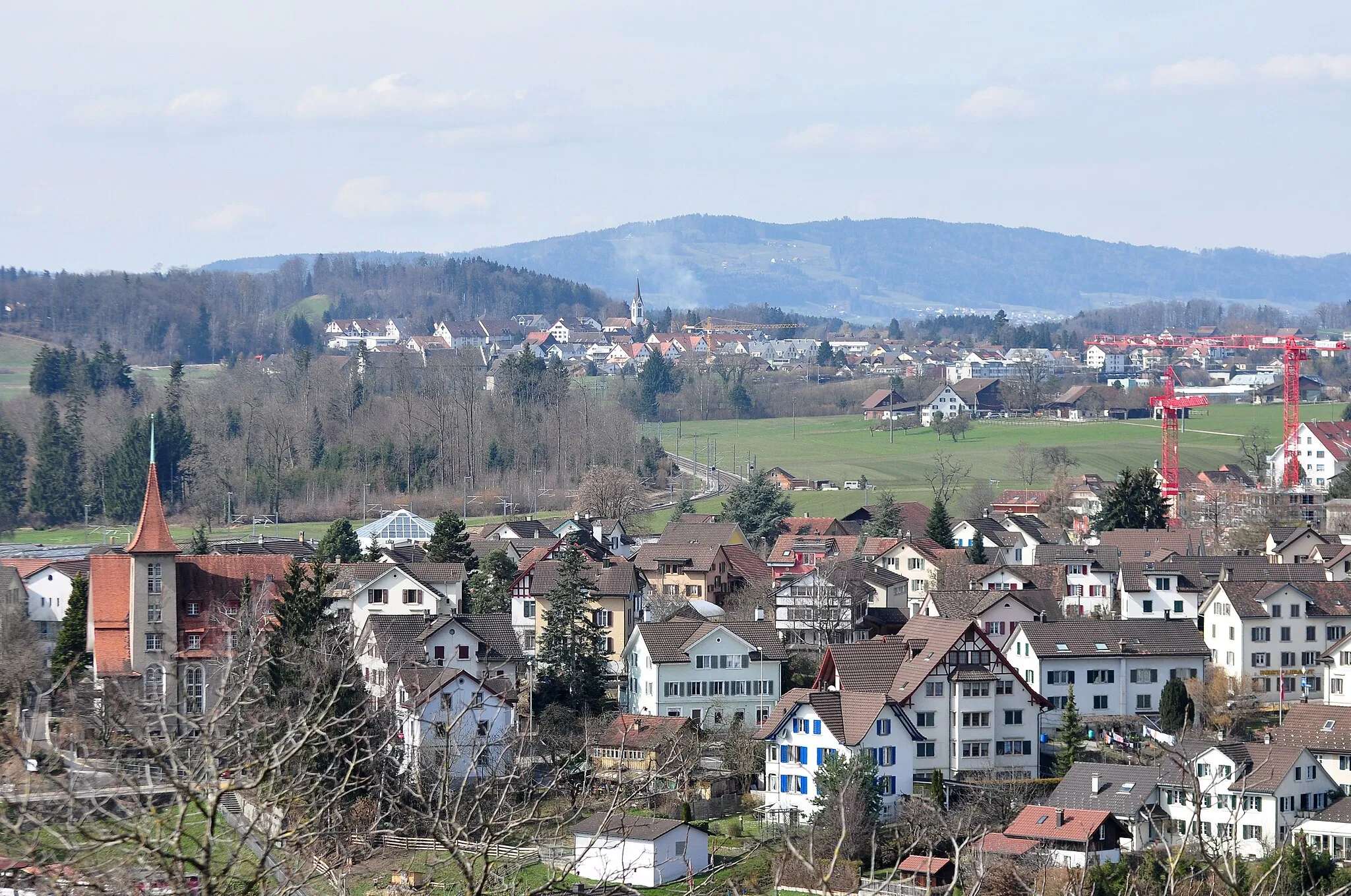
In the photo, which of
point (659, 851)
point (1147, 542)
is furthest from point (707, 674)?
point (1147, 542)

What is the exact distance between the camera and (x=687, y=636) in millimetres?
31047

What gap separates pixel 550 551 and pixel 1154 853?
2066 cm

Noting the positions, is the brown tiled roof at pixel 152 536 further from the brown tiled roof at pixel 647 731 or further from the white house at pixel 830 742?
the white house at pixel 830 742

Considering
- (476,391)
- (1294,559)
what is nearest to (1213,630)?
(1294,559)

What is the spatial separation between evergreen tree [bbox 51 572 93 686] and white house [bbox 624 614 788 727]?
887cm

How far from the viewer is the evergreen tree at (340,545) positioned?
41.5 metres

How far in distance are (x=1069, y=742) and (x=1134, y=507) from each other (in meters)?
19.1

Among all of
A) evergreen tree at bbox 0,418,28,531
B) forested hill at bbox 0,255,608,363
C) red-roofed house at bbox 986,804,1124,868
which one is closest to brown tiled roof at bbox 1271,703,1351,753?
red-roofed house at bbox 986,804,1124,868

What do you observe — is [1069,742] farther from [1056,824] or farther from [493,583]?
[493,583]

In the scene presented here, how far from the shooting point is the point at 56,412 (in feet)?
223

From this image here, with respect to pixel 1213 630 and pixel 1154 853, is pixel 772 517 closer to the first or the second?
pixel 1213 630

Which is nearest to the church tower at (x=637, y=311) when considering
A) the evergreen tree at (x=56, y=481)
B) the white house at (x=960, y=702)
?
the evergreen tree at (x=56, y=481)

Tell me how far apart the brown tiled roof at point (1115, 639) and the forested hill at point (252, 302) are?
9101 centimetres

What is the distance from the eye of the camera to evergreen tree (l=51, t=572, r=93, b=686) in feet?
100
